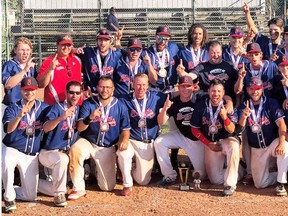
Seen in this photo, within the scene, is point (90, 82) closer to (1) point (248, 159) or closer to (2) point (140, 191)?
(2) point (140, 191)

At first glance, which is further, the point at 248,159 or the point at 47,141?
the point at 248,159

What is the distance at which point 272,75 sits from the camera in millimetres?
7918

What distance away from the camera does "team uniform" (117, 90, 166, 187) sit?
768 cm

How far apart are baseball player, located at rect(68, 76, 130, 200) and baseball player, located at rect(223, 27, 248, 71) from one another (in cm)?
203

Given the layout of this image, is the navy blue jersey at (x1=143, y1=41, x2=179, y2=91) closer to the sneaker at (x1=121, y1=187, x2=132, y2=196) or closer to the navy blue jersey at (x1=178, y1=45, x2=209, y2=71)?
the navy blue jersey at (x1=178, y1=45, x2=209, y2=71)

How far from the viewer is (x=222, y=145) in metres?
7.49

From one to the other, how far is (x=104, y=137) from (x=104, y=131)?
0.09 meters

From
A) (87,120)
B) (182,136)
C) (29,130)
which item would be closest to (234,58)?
(182,136)

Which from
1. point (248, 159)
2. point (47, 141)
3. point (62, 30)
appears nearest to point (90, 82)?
point (47, 141)

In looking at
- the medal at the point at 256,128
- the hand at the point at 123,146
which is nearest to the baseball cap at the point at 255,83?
the medal at the point at 256,128

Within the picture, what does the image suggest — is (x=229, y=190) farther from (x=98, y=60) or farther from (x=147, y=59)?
(x=98, y=60)

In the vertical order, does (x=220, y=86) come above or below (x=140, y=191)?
above

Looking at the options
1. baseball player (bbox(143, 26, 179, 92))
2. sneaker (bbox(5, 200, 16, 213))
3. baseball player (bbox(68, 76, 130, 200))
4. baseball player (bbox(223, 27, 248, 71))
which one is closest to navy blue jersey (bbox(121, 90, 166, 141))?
baseball player (bbox(68, 76, 130, 200))

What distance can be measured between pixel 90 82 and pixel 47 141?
5.31 feet
